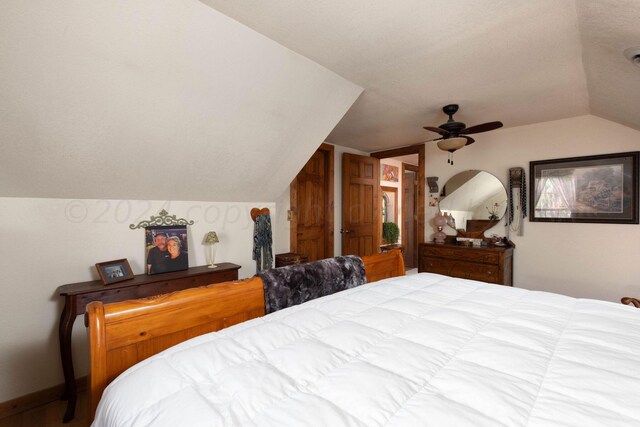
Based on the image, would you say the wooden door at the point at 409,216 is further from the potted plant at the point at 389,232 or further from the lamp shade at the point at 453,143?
the lamp shade at the point at 453,143

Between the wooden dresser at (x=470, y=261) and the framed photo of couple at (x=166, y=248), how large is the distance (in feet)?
9.52

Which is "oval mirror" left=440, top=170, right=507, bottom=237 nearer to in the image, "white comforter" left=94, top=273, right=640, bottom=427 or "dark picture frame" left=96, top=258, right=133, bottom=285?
"white comforter" left=94, top=273, right=640, bottom=427

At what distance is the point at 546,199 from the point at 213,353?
3.90 meters

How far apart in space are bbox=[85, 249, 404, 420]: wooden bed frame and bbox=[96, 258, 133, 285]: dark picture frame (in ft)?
3.82

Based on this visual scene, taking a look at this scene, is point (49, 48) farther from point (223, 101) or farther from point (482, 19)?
point (482, 19)

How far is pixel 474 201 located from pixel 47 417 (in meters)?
4.55

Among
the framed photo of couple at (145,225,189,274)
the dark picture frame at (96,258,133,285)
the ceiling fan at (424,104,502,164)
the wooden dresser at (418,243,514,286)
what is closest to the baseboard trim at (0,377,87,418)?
the dark picture frame at (96,258,133,285)

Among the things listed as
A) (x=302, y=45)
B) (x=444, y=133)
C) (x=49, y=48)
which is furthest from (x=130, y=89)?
(x=444, y=133)

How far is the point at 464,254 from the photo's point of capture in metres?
3.62

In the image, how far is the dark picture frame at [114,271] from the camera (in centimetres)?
213

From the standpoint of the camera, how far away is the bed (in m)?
0.72

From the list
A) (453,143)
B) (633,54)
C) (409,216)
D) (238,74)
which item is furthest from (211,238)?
(409,216)

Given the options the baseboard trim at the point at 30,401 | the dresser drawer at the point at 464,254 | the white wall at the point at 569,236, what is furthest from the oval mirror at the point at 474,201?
the baseboard trim at the point at 30,401

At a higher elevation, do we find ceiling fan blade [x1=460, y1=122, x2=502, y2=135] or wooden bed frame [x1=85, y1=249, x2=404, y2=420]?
ceiling fan blade [x1=460, y1=122, x2=502, y2=135]
